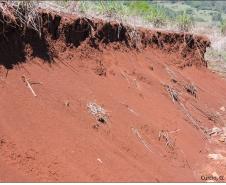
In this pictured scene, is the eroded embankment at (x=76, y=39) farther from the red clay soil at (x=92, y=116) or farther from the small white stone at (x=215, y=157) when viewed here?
the small white stone at (x=215, y=157)

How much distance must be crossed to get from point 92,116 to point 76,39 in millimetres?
2764

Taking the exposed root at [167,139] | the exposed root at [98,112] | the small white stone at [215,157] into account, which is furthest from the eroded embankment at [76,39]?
the small white stone at [215,157]

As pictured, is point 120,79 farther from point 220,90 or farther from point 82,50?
point 220,90

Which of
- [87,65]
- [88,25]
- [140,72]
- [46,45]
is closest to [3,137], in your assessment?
[46,45]

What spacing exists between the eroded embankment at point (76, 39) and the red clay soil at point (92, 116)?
0.09 feet

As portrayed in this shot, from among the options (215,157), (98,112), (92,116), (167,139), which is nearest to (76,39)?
(98,112)

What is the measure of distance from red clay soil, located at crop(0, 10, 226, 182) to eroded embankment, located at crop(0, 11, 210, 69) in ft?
0.09

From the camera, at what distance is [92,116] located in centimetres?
1025

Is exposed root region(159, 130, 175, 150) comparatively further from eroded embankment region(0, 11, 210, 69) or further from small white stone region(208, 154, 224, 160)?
eroded embankment region(0, 11, 210, 69)

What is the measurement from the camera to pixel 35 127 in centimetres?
870

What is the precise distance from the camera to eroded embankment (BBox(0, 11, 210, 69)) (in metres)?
9.62

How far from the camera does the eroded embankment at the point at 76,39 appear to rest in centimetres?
962

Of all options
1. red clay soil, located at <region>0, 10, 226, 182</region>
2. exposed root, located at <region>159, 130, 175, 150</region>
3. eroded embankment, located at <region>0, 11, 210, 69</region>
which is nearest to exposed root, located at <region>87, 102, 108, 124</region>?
red clay soil, located at <region>0, 10, 226, 182</region>

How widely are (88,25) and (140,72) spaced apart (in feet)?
8.68
